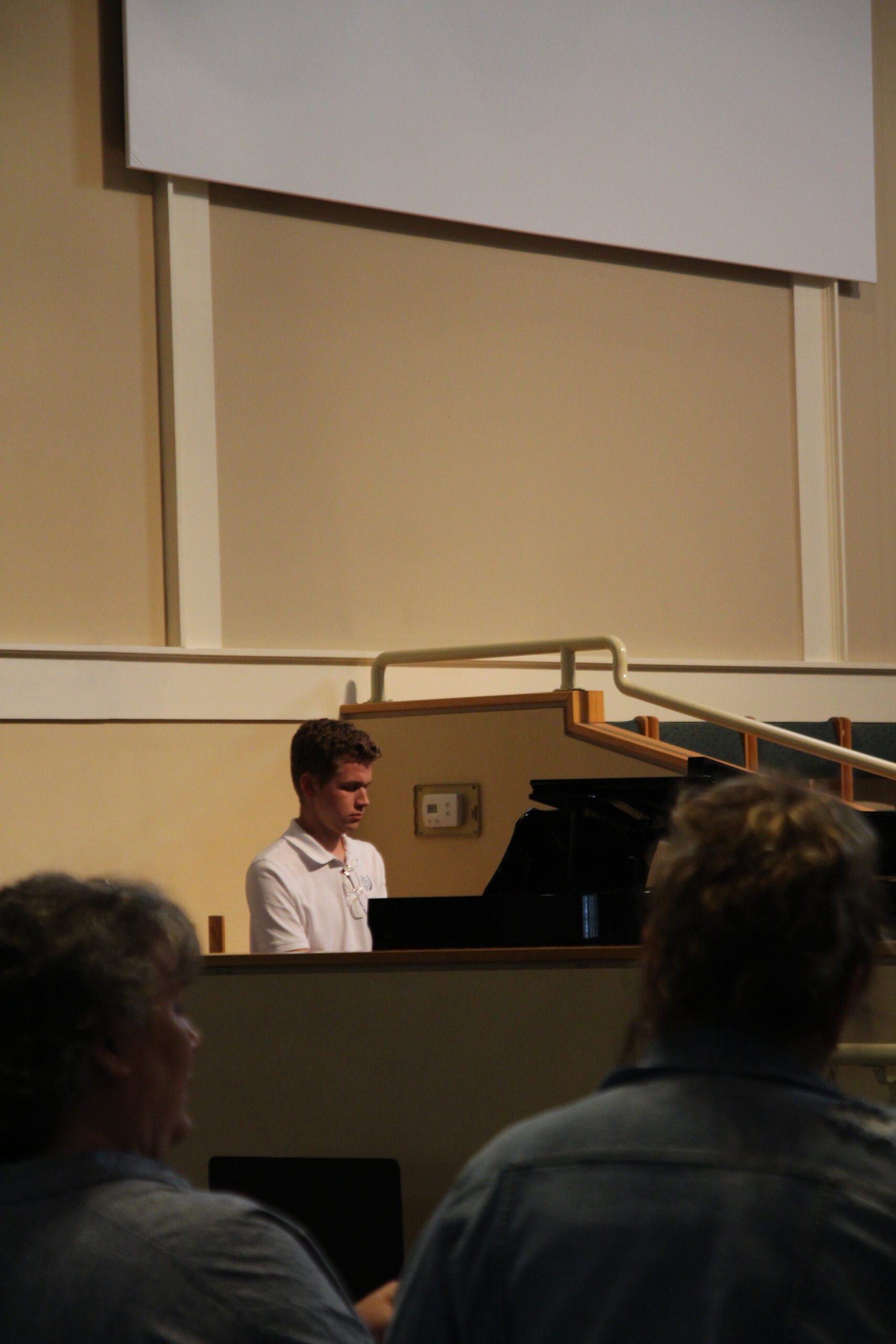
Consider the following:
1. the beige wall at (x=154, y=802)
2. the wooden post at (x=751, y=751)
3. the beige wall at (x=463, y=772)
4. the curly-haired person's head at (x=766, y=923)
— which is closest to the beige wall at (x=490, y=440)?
the beige wall at (x=154, y=802)

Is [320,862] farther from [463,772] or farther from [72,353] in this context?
[72,353]

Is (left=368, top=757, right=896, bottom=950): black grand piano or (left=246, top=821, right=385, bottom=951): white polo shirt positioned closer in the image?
(left=368, top=757, right=896, bottom=950): black grand piano

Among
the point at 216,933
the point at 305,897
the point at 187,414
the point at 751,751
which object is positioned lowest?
the point at 216,933

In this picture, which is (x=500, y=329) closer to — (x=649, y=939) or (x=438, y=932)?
(x=438, y=932)

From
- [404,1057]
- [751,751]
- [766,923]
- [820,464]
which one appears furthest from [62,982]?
[820,464]

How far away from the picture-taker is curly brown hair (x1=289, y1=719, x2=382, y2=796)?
13.2 ft

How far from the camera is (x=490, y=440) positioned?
237 inches

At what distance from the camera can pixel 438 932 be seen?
2.56 metres

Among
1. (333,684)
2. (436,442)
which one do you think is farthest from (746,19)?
(333,684)

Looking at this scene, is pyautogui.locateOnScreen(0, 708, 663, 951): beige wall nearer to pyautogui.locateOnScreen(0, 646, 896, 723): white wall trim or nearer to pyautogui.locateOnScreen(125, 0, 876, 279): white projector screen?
pyautogui.locateOnScreen(0, 646, 896, 723): white wall trim

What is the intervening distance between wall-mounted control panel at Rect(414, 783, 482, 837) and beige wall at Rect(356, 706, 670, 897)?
0.7 inches

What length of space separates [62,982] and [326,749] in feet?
9.27

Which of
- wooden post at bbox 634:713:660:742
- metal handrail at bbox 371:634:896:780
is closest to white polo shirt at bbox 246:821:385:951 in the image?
metal handrail at bbox 371:634:896:780

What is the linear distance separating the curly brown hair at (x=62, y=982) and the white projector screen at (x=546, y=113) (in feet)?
14.6
